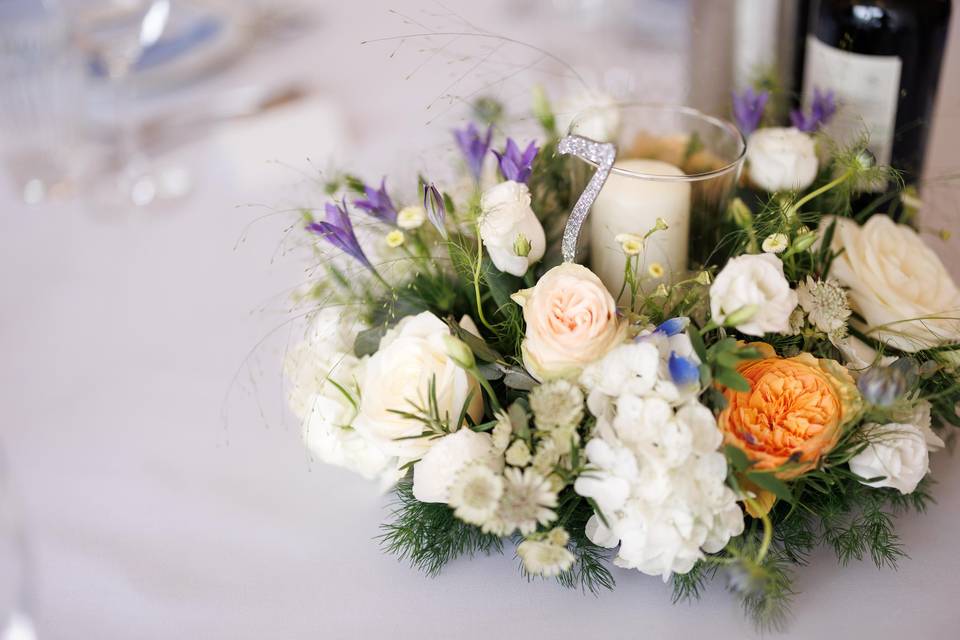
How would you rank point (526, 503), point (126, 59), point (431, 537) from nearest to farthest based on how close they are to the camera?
point (526, 503) → point (431, 537) → point (126, 59)

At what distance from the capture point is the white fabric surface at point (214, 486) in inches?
21.3

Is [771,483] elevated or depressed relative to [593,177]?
depressed

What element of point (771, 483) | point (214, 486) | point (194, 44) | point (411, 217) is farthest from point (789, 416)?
point (194, 44)

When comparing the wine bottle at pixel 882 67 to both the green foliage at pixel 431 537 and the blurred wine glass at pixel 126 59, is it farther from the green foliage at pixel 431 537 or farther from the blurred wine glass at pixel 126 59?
the blurred wine glass at pixel 126 59

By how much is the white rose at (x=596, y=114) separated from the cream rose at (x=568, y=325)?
0.23m

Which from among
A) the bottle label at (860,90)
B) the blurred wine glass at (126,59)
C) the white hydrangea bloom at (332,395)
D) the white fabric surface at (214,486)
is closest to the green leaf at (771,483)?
the white fabric surface at (214,486)

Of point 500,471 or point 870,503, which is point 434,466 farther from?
point 870,503

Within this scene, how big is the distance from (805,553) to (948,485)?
0.14 m

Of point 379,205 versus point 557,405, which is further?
point 379,205

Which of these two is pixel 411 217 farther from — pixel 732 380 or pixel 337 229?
pixel 732 380

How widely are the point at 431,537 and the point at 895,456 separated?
0.93 feet

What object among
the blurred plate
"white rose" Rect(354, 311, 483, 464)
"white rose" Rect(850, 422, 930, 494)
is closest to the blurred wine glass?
the blurred plate

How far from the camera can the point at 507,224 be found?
52cm

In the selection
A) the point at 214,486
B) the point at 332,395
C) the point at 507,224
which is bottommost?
the point at 214,486
